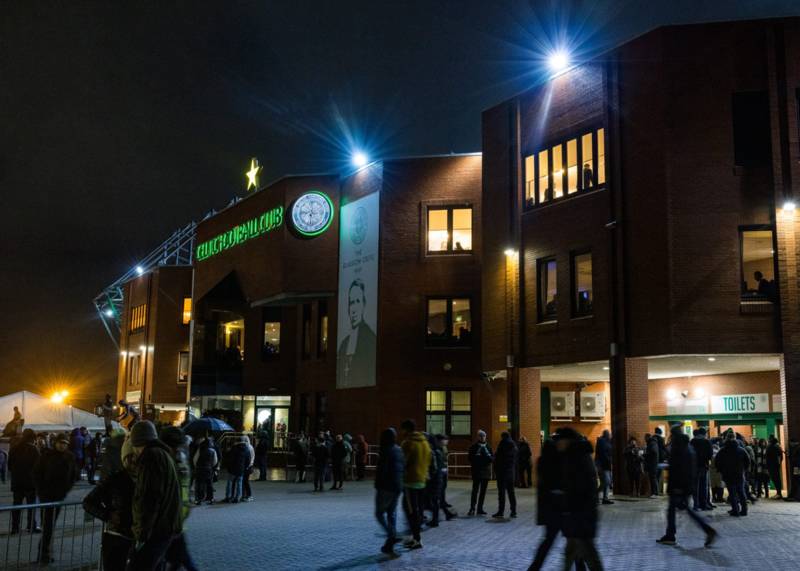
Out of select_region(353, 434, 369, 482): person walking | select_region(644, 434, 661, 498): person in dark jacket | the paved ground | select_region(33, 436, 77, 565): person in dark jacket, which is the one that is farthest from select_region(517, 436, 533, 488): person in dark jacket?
select_region(33, 436, 77, 565): person in dark jacket

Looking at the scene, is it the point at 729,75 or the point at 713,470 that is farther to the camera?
the point at 729,75

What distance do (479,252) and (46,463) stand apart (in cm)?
2195

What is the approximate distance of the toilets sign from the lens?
88.3ft

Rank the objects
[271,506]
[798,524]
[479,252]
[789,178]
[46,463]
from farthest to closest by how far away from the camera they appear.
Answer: [479,252], [789,178], [271,506], [798,524], [46,463]

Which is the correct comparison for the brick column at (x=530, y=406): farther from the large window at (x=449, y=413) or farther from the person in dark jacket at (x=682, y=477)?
the person in dark jacket at (x=682, y=477)

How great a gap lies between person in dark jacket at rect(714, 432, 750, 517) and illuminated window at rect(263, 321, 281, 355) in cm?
2661

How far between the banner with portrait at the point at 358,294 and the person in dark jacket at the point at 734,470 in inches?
679

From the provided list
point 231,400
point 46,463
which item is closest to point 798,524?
point 46,463

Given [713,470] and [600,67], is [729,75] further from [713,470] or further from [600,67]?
[713,470]

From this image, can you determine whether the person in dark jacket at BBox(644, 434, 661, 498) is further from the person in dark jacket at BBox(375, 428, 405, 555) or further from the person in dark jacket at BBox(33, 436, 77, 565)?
the person in dark jacket at BBox(33, 436, 77, 565)

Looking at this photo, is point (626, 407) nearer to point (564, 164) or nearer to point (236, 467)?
point (564, 164)

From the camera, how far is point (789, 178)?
22.6 metres

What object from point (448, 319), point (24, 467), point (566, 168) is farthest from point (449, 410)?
point (24, 467)

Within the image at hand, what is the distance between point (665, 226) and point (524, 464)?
8.38 metres
